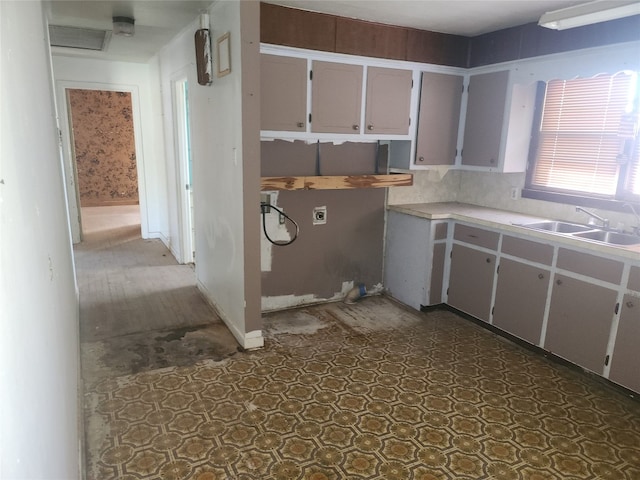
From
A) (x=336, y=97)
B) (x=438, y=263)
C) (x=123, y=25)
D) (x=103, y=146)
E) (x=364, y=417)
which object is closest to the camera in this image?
(x=364, y=417)

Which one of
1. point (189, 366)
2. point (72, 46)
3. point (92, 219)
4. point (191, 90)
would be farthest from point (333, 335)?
point (92, 219)

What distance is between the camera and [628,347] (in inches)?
105

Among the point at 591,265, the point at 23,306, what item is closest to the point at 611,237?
the point at 591,265

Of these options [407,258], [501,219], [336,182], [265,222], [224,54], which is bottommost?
[407,258]

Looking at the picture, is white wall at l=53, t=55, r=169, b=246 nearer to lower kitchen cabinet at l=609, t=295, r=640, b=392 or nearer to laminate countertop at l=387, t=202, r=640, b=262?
laminate countertop at l=387, t=202, r=640, b=262

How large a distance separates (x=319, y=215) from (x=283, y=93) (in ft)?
3.68

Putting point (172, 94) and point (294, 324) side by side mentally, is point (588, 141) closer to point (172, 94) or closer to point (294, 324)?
point (294, 324)

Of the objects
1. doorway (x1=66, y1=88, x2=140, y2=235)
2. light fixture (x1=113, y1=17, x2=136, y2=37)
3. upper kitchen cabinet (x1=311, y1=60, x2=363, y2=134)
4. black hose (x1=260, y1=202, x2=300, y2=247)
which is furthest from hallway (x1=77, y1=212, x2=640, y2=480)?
doorway (x1=66, y1=88, x2=140, y2=235)

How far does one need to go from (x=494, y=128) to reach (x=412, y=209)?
95 centimetres

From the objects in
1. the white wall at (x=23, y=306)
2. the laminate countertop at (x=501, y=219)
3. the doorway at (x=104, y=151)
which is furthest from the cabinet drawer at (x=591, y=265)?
the doorway at (x=104, y=151)

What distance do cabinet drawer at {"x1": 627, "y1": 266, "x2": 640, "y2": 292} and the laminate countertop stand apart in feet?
0.22

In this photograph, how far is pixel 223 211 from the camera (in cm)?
346

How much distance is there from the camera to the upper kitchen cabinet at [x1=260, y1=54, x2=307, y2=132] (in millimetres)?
3227

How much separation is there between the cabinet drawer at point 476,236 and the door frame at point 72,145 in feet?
14.4
